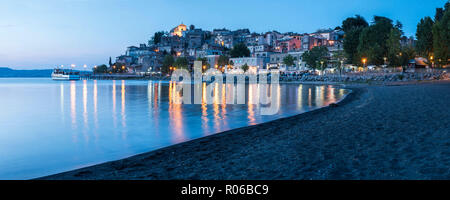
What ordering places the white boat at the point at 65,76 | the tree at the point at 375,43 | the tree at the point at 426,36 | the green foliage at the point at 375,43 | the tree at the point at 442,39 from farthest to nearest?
the white boat at the point at 65,76
the tree at the point at 375,43
the green foliage at the point at 375,43
the tree at the point at 426,36
the tree at the point at 442,39

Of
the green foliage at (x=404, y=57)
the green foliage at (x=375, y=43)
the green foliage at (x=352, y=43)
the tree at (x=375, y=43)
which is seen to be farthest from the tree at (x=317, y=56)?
the green foliage at (x=404, y=57)

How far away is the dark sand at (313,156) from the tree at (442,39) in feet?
139

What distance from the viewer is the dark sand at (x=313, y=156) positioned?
5.52m

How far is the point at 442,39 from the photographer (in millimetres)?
45625

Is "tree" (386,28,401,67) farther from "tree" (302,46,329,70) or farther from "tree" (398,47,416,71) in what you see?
"tree" (302,46,329,70)

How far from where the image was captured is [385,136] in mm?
8156

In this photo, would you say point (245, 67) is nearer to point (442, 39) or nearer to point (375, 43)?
point (375, 43)

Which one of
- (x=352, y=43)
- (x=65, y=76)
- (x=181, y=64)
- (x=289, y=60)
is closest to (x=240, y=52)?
(x=181, y=64)

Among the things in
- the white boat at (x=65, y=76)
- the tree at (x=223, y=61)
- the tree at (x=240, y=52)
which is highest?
the tree at (x=240, y=52)

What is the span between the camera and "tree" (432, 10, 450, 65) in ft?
145

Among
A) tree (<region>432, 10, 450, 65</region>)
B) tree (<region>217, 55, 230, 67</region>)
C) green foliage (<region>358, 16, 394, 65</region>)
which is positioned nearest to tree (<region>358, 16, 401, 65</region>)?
green foliage (<region>358, 16, 394, 65</region>)

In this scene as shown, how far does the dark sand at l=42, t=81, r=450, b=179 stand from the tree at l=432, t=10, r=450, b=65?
4230 cm

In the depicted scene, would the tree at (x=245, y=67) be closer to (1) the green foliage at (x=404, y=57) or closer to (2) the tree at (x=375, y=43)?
(2) the tree at (x=375, y=43)
